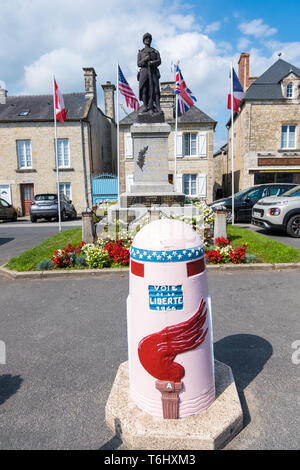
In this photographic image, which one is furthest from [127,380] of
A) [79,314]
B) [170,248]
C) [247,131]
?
[247,131]

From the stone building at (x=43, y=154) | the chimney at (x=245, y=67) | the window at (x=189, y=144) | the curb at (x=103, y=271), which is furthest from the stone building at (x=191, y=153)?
the curb at (x=103, y=271)

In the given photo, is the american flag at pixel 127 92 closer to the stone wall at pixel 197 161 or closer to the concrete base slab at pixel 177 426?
the stone wall at pixel 197 161

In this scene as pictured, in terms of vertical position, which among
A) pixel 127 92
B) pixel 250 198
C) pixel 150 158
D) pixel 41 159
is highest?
pixel 127 92

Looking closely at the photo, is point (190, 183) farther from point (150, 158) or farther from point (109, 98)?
point (150, 158)

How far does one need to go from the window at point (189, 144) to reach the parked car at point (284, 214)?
15667mm

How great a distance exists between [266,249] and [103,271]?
13.7ft

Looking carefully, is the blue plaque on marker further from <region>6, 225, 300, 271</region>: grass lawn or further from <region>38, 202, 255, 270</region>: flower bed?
<region>6, 225, 300, 271</region>: grass lawn

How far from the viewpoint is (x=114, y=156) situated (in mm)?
32219

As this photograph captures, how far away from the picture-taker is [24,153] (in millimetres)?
23391

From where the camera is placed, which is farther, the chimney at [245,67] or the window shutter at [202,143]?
the chimney at [245,67]

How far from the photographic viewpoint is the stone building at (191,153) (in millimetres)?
24125

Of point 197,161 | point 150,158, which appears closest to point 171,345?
point 150,158

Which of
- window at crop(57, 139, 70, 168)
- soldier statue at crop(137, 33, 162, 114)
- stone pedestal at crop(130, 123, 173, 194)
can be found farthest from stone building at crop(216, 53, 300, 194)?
stone pedestal at crop(130, 123, 173, 194)

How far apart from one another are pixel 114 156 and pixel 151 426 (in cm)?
3195
